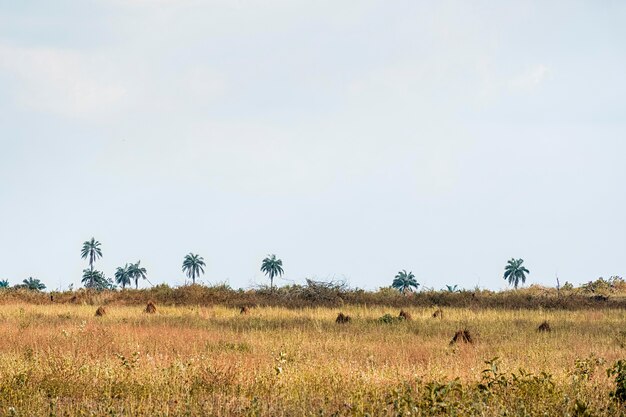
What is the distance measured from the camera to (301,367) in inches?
532

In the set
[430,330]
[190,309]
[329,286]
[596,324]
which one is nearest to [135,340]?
[430,330]

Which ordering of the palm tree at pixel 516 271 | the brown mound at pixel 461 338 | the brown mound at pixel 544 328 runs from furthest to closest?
the palm tree at pixel 516 271 → the brown mound at pixel 544 328 → the brown mound at pixel 461 338

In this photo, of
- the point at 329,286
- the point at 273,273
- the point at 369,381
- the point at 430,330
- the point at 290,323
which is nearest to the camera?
the point at 369,381

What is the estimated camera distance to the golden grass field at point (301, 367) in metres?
9.95

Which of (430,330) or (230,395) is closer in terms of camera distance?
(230,395)

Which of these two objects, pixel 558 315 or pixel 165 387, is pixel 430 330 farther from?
pixel 165 387

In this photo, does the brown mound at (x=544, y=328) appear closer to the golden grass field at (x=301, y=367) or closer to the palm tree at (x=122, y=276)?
the golden grass field at (x=301, y=367)

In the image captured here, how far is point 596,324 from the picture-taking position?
25.5 meters

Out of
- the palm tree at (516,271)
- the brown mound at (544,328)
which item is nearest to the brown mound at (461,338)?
the brown mound at (544,328)

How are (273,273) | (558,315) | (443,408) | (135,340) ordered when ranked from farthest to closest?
(273,273) → (558,315) → (135,340) → (443,408)

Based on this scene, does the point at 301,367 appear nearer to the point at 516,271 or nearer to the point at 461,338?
the point at 461,338

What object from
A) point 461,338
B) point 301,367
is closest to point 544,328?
point 461,338

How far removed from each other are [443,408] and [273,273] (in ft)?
480

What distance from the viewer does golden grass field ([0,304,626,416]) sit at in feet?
32.7
